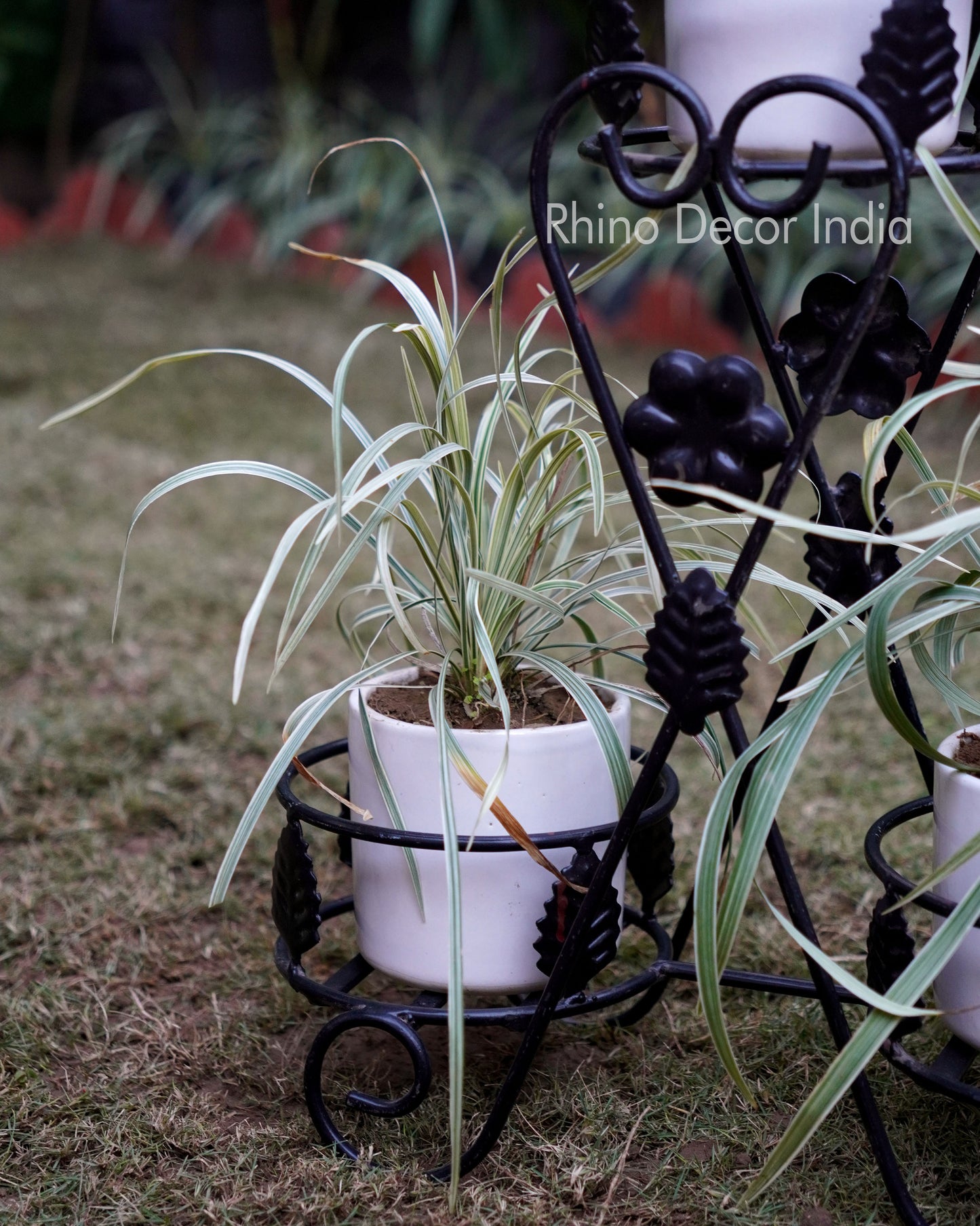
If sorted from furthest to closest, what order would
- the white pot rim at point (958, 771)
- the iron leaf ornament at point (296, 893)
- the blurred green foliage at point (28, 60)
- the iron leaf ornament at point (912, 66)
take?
1. the blurred green foliage at point (28, 60)
2. the iron leaf ornament at point (296, 893)
3. the white pot rim at point (958, 771)
4. the iron leaf ornament at point (912, 66)

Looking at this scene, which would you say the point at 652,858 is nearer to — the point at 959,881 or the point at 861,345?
the point at 959,881

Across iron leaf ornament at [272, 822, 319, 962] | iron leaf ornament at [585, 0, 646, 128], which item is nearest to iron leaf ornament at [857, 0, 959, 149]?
iron leaf ornament at [585, 0, 646, 128]

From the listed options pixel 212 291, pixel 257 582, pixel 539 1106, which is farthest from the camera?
pixel 212 291

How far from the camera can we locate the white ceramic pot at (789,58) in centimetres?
81

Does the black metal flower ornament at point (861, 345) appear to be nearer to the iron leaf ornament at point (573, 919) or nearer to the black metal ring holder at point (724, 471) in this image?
the black metal ring holder at point (724, 471)

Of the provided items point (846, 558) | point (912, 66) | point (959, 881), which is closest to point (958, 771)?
point (959, 881)

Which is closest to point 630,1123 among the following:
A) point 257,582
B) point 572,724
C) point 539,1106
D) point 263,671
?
point 539,1106

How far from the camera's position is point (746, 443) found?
0.81 m

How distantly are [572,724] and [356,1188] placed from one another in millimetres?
389

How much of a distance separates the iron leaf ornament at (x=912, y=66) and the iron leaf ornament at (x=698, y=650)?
0.31 metres

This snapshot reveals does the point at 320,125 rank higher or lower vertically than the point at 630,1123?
higher

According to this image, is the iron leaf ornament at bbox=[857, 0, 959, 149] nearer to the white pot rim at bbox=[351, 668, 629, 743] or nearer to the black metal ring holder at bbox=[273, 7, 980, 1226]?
the black metal ring holder at bbox=[273, 7, 980, 1226]

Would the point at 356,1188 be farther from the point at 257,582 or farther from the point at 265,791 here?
the point at 257,582

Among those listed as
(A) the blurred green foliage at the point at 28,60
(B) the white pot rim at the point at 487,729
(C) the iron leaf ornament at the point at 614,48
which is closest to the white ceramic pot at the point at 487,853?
(B) the white pot rim at the point at 487,729
